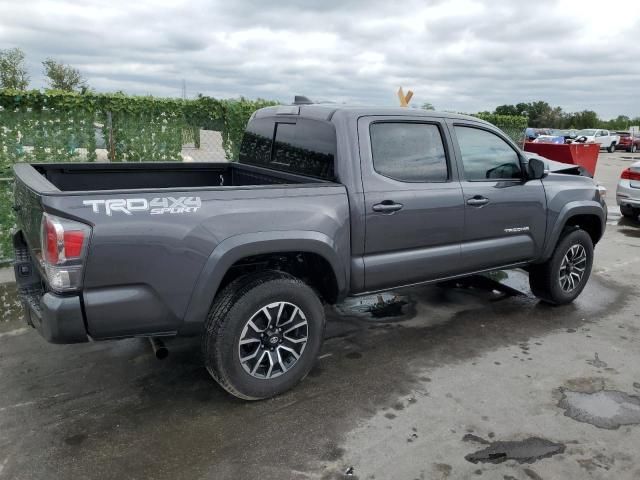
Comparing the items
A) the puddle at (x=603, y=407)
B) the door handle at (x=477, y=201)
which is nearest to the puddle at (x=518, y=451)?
the puddle at (x=603, y=407)

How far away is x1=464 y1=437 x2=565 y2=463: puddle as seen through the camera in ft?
9.66

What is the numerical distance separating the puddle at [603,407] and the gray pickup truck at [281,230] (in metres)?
1.30

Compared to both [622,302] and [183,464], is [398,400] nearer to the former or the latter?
[183,464]

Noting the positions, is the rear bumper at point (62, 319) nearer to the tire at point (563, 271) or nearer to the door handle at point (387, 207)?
the door handle at point (387, 207)

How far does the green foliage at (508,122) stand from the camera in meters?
14.6

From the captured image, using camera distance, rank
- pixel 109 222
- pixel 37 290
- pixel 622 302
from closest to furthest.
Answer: pixel 109 222
pixel 37 290
pixel 622 302

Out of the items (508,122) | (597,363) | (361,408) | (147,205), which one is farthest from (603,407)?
(508,122)

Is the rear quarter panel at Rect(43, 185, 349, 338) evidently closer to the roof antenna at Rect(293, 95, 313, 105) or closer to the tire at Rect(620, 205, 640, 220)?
the roof antenna at Rect(293, 95, 313, 105)

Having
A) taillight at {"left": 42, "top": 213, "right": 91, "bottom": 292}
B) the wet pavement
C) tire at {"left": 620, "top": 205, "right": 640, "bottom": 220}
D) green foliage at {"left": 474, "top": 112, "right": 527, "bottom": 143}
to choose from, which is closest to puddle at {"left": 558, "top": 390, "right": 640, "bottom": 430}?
the wet pavement

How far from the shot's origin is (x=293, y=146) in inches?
164

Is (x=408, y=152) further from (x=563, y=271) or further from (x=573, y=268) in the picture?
(x=573, y=268)

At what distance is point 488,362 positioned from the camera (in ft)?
13.6

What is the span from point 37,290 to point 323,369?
6.58 feet

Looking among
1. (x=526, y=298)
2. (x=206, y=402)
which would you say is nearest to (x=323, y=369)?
(x=206, y=402)
